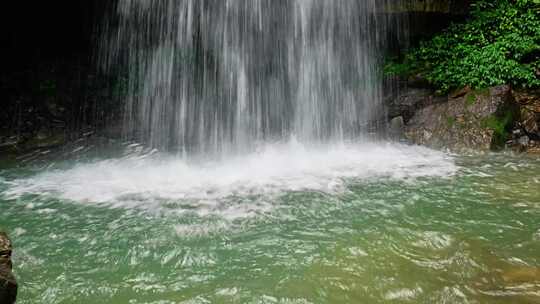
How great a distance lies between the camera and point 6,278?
265 centimetres

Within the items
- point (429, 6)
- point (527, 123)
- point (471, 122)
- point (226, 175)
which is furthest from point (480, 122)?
point (226, 175)

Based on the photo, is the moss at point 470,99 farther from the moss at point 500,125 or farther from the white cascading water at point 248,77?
the white cascading water at point 248,77

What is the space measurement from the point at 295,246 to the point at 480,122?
6.62m

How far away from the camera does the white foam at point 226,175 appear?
227 inches

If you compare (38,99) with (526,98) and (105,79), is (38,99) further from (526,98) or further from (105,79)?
(526,98)

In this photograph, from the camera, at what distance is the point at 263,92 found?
11.3 m

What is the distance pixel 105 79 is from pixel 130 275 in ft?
33.2

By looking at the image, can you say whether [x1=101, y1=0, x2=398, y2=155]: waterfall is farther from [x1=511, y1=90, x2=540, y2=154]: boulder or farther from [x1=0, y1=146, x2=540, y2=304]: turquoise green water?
[x1=0, y1=146, x2=540, y2=304]: turquoise green water

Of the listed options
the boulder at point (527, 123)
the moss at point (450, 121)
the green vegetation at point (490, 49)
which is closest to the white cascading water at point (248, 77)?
the moss at point (450, 121)

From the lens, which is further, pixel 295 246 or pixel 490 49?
pixel 490 49

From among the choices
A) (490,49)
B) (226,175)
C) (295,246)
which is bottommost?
(295,246)

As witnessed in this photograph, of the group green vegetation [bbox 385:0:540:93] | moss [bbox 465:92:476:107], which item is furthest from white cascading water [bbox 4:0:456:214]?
green vegetation [bbox 385:0:540:93]

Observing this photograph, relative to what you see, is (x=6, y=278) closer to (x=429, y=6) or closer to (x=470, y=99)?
(x=470, y=99)

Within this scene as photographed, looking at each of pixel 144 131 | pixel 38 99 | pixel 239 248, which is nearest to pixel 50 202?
pixel 239 248
